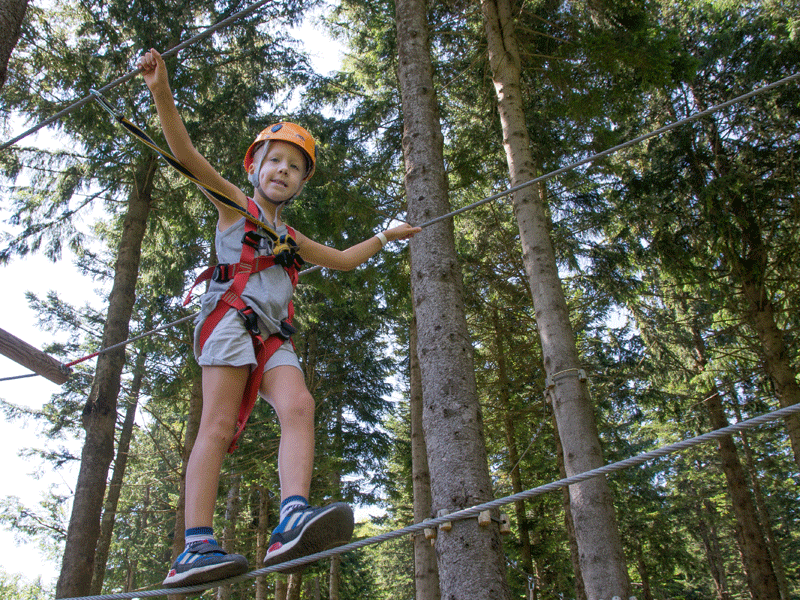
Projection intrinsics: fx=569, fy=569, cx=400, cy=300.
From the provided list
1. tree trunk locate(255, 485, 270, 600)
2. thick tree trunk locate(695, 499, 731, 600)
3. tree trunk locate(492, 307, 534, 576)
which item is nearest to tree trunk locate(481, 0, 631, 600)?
tree trunk locate(492, 307, 534, 576)

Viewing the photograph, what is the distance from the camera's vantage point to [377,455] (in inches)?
509

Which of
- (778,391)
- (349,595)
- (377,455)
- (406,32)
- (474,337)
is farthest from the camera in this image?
(349,595)

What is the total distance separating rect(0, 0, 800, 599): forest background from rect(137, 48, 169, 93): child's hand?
477cm

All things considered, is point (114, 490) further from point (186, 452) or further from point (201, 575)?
point (201, 575)

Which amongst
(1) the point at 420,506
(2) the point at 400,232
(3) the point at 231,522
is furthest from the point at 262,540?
(2) the point at 400,232

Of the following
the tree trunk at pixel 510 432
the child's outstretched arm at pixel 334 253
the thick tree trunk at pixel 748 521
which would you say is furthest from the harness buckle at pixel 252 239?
the thick tree trunk at pixel 748 521

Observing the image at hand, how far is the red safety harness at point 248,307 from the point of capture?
2.04 metres

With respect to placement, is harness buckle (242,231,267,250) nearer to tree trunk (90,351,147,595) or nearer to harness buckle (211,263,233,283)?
harness buckle (211,263,233,283)

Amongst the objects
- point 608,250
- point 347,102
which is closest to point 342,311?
point 347,102

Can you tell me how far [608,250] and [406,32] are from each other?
240 inches

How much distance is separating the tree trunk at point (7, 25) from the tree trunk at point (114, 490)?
6.63 meters

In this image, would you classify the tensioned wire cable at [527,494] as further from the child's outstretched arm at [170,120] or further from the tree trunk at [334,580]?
the tree trunk at [334,580]

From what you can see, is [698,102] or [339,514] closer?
[339,514]

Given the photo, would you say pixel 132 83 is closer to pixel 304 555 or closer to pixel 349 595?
pixel 304 555
